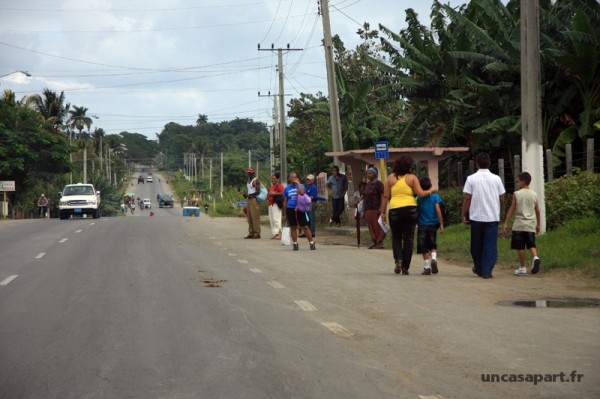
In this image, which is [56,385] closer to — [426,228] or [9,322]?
[9,322]

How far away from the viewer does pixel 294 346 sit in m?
8.44

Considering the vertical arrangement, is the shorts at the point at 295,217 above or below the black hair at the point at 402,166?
below

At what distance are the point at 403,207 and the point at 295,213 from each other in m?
6.70

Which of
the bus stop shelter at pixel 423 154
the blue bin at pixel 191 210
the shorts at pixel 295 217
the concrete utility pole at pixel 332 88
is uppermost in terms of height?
the concrete utility pole at pixel 332 88

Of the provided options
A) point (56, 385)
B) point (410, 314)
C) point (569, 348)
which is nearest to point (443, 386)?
point (569, 348)

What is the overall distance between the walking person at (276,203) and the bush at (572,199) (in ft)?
Answer: 26.8

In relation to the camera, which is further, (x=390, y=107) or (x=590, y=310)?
(x=390, y=107)

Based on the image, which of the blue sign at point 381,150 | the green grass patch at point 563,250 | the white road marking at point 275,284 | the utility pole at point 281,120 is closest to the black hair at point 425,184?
the green grass patch at point 563,250

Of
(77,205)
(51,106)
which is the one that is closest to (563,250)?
(77,205)

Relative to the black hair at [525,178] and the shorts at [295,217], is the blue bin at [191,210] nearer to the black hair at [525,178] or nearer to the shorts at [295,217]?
the shorts at [295,217]

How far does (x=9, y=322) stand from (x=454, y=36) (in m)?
21.5

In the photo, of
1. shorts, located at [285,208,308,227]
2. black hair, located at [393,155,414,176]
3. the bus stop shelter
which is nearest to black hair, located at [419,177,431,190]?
black hair, located at [393,155,414,176]

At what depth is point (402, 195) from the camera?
14.8 meters

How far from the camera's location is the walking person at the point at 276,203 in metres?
25.8
